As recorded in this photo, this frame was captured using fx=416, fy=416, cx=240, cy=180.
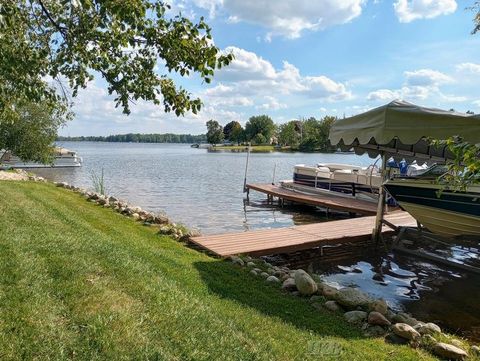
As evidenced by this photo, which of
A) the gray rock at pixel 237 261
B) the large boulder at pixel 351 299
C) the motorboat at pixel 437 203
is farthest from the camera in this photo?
the motorboat at pixel 437 203

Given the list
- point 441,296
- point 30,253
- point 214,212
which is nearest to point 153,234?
point 30,253

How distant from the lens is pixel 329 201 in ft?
54.0

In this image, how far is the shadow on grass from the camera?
4633 millimetres

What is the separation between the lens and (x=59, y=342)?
315cm

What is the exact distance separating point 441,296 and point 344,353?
381cm

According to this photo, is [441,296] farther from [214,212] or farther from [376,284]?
[214,212]

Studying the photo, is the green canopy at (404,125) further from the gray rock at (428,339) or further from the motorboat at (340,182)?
the motorboat at (340,182)

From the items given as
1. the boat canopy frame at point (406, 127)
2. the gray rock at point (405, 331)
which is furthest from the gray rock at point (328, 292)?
the boat canopy frame at point (406, 127)

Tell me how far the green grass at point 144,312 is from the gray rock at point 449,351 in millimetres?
205

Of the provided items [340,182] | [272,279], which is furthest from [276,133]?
[272,279]

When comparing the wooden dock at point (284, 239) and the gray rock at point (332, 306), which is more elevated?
the wooden dock at point (284, 239)

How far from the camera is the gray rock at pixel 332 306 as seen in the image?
17.5 feet

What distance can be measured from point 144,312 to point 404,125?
550 cm

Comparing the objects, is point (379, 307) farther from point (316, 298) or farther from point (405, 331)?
point (316, 298)
